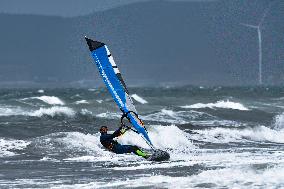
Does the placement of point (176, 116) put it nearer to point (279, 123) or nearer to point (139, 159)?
point (279, 123)

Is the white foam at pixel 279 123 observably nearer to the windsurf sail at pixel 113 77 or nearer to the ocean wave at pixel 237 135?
the ocean wave at pixel 237 135

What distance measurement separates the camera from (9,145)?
24531mm

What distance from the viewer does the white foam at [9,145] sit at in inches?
887

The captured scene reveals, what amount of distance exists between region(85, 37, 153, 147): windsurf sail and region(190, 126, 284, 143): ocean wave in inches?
295

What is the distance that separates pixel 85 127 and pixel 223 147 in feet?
33.7

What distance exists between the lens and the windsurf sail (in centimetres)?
2089

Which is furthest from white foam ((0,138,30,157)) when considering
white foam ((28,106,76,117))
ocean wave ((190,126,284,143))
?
white foam ((28,106,76,117))

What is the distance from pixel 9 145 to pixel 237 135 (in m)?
10.6

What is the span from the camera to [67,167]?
19516 millimetres

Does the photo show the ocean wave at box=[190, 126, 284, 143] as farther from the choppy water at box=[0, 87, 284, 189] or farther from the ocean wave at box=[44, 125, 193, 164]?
the ocean wave at box=[44, 125, 193, 164]

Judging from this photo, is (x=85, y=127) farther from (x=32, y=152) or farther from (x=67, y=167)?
(x=67, y=167)

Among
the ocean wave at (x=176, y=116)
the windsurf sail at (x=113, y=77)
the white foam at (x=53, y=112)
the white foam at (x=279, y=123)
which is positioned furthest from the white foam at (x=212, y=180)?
the white foam at (x=53, y=112)

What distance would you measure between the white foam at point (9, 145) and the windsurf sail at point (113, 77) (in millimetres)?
3973

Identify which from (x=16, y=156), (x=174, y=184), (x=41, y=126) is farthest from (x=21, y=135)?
(x=174, y=184)
